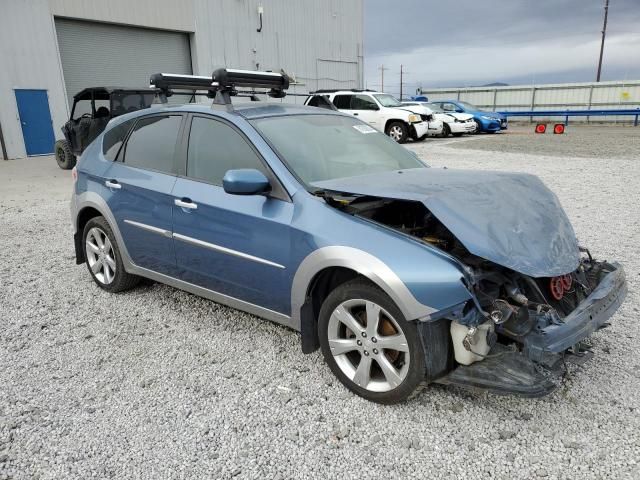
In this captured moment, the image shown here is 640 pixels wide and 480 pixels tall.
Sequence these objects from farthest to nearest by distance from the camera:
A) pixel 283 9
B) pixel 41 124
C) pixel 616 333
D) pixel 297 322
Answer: pixel 283 9, pixel 41 124, pixel 616 333, pixel 297 322

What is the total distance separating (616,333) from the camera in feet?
11.7

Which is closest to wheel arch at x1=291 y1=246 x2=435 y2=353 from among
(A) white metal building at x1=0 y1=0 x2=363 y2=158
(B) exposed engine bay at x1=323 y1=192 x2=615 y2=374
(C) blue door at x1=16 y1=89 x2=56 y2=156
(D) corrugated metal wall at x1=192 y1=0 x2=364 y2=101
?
(B) exposed engine bay at x1=323 y1=192 x2=615 y2=374

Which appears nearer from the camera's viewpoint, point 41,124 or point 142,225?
point 142,225

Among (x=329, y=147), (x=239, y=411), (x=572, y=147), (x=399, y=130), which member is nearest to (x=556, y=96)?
(x=572, y=147)

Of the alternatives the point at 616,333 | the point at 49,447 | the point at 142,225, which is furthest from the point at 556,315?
the point at 142,225

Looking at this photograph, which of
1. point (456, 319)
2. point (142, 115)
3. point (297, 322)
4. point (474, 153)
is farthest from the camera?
point (474, 153)

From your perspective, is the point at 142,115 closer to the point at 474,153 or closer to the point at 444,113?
the point at 474,153

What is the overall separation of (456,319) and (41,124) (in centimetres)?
1817

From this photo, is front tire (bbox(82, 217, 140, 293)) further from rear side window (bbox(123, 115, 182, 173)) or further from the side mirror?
the side mirror

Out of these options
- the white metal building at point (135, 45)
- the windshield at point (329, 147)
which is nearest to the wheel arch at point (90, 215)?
the windshield at point (329, 147)

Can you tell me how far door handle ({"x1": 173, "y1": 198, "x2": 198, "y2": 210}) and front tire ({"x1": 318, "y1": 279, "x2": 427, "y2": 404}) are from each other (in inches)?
48.5

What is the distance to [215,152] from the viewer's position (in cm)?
362

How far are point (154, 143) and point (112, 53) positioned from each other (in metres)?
17.0

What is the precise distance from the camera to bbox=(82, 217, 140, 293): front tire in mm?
4391
